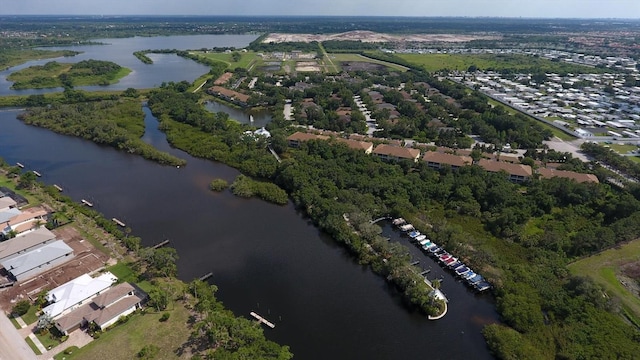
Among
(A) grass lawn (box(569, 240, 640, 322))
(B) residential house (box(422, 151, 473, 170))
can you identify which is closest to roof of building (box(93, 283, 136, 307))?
A: (A) grass lawn (box(569, 240, 640, 322))

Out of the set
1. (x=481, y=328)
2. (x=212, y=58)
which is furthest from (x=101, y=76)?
(x=481, y=328)

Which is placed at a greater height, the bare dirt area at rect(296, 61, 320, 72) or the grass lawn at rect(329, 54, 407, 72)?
the grass lawn at rect(329, 54, 407, 72)

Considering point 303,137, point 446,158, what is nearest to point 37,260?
point 303,137

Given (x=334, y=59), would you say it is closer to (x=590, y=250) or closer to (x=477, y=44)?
(x=477, y=44)

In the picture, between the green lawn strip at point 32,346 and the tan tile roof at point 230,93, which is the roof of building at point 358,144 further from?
the green lawn strip at point 32,346

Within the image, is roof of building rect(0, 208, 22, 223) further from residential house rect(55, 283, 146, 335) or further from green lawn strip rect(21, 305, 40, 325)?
residential house rect(55, 283, 146, 335)

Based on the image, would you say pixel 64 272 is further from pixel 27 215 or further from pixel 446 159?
pixel 446 159
